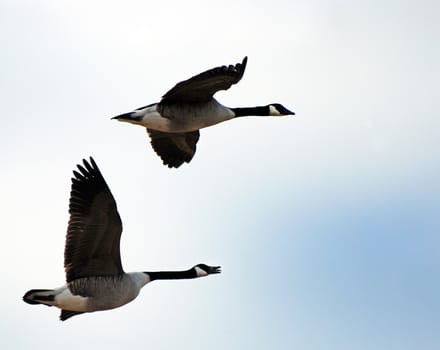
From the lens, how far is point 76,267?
17281mm

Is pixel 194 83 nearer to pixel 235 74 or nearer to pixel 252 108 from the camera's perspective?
pixel 235 74

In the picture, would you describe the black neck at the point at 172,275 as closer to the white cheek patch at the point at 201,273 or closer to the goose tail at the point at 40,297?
the white cheek patch at the point at 201,273

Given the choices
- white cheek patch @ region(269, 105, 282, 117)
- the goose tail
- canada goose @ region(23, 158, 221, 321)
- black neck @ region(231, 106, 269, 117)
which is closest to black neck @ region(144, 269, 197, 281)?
canada goose @ region(23, 158, 221, 321)

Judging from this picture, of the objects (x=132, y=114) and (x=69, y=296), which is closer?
(x=69, y=296)

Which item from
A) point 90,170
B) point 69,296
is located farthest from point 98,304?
point 90,170

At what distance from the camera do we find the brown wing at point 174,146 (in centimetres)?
2080

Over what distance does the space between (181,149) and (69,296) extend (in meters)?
4.55

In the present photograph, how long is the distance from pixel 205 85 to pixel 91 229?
2796mm

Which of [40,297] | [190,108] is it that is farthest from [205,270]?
[40,297]

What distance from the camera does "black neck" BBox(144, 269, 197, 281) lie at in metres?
18.1

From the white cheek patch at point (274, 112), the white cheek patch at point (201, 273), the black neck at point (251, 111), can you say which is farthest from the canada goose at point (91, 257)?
the white cheek patch at point (274, 112)

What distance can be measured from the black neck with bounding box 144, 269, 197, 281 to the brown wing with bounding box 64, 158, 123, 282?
75 centimetres

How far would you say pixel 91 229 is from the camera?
55.8ft

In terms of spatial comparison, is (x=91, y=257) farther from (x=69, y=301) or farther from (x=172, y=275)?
(x=172, y=275)
